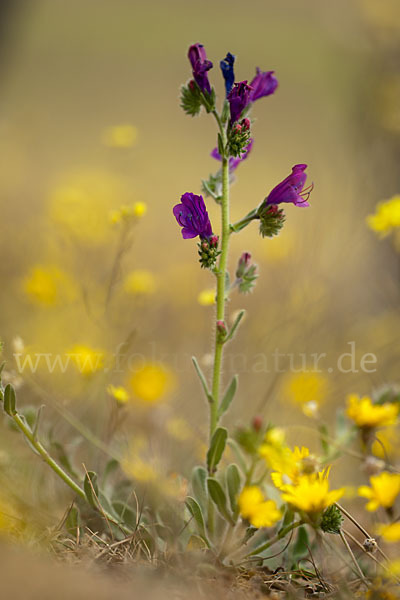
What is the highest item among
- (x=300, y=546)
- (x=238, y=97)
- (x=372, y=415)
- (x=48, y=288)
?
(x=238, y=97)

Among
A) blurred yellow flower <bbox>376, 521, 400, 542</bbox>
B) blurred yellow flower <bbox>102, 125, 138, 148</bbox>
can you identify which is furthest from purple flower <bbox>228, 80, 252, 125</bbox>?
blurred yellow flower <bbox>102, 125, 138, 148</bbox>

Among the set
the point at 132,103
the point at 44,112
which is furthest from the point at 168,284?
the point at 132,103

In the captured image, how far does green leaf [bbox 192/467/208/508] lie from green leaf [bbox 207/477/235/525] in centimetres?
13

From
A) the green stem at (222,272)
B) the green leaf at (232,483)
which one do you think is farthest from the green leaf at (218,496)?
the green stem at (222,272)

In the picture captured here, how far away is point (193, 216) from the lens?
1322 mm

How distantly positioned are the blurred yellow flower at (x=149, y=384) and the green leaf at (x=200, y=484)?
1119 millimetres

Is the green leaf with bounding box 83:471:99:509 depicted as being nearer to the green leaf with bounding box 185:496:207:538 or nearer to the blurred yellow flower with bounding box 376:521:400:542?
the green leaf with bounding box 185:496:207:538

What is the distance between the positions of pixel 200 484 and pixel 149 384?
1.21 m

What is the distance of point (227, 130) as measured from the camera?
4.36 feet

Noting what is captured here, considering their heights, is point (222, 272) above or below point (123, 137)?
below

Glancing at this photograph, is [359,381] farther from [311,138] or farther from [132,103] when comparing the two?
[132,103]

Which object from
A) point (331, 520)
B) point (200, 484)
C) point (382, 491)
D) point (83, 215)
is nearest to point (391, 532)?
point (382, 491)

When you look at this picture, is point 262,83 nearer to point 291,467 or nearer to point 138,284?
point 291,467

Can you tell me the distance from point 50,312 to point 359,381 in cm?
182
